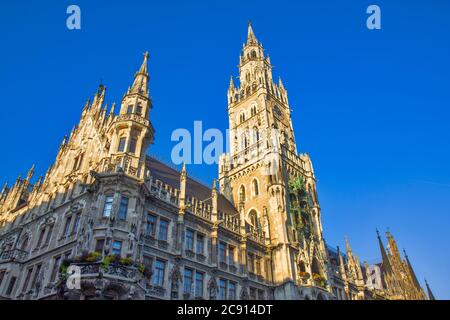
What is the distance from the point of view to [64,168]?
36.4m

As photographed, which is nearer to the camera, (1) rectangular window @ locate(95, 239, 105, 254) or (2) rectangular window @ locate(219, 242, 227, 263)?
(1) rectangular window @ locate(95, 239, 105, 254)

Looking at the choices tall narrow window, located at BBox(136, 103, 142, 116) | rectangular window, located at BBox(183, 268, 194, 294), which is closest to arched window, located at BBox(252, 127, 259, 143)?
tall narrow window, located at BBox(136, 103, 142, 116)

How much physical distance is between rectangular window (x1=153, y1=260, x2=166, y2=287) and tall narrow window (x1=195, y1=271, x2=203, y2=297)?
3761mm

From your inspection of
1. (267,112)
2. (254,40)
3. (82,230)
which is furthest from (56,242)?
(254,40)

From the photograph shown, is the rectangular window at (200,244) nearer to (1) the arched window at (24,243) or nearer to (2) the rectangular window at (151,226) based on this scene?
(2) the rectangular window at (151,226)

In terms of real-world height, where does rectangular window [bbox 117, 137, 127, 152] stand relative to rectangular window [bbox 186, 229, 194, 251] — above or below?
above

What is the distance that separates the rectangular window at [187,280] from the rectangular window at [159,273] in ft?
7.79

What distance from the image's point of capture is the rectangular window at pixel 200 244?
32769 millimetres

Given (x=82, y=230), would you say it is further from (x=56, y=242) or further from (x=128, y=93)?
(x=128, y=93)

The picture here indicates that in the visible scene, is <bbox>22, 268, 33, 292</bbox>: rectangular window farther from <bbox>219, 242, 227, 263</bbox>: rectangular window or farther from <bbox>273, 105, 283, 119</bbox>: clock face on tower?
<bbox>273, 105, 283, 119</bbox>: clock face on tower

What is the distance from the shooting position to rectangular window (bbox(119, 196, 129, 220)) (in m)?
27.4

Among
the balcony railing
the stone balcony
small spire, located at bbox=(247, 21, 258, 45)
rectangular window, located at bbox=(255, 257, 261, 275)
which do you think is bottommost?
the stone balcony

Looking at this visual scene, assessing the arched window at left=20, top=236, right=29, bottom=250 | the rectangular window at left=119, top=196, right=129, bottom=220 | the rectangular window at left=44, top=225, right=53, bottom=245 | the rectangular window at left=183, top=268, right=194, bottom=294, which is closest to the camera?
the rectangular window at left=119, top=196, right=129, bottom=220

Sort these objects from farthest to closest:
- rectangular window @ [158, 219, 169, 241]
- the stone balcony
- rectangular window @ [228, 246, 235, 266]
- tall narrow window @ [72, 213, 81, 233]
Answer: rectangular window @ [228, 246, 235, 266] → rectangular window @ [158, 219, 169, 241] → tall narrow window @ [72, 213, 81, 233] → the stone balcony
